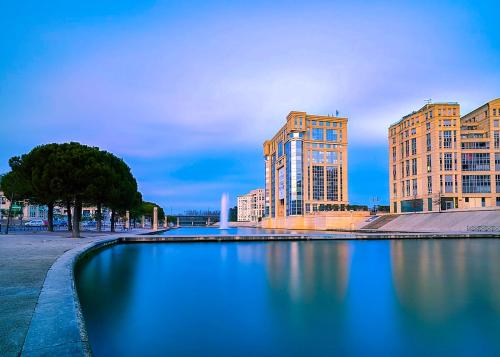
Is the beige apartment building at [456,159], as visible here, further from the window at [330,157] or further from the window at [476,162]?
the window at [330,157]

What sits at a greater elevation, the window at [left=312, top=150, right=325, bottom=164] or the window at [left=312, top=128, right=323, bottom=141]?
the window at [left=312, top=128, right=323, bottom=141]

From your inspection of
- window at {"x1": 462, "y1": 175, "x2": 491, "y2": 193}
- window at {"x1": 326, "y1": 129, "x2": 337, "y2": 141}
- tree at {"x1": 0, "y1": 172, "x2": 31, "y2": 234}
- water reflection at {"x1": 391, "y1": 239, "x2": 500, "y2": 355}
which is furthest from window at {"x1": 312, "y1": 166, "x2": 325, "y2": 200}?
water reflection at {"x1": 391, "y1": 239, "x2": 500, "y2": 355}

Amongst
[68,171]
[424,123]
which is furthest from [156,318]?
[424,123]

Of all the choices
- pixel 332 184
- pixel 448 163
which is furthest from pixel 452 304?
pixel 332 184

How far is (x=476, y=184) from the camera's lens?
2960 inches

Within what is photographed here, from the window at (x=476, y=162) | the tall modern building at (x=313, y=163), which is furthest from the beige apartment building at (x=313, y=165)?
the window at (x=476, y=162)

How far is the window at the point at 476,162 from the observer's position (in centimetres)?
7575

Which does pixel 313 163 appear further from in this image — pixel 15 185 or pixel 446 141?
pixel 15 185

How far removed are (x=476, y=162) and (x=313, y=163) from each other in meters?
39.0

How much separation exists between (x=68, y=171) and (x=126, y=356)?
2755 centimetres

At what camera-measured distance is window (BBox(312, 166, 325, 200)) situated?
10262 centimetres

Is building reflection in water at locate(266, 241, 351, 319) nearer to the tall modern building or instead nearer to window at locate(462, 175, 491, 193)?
window at locate(462, 175, 491, 193)

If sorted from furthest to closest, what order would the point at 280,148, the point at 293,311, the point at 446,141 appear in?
the point at 280,148, the point at 446,141, the point at 293,311

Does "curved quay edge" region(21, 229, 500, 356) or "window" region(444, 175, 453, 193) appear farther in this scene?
"window" region(444, 175, 453, 193)
